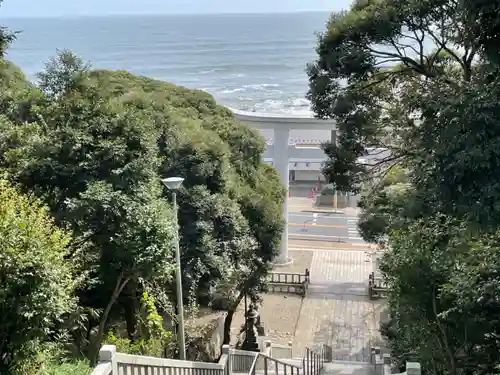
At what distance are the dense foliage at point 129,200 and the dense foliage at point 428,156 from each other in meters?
2.39

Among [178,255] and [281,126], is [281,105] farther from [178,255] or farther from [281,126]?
[178,255]

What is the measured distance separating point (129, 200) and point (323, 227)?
55.8 ft

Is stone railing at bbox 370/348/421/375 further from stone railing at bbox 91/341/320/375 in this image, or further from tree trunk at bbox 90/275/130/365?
tree trunk at bbox 90/275/130/365

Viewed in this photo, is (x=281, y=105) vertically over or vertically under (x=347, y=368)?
Result: over

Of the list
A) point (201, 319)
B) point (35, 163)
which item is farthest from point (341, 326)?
point (35, 163)

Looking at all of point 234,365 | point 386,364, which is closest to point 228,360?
point 234,365

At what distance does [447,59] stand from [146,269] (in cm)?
704

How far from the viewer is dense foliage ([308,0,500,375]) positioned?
377 centimetres

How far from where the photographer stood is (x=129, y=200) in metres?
6.77

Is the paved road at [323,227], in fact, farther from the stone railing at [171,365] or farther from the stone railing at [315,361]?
the stone railing at [171,365]

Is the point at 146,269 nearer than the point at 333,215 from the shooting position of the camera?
Yes

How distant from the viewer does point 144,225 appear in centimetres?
653

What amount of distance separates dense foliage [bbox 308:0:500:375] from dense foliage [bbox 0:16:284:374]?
239 centimetres

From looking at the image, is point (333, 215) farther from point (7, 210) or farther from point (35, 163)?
point (7, 210)
